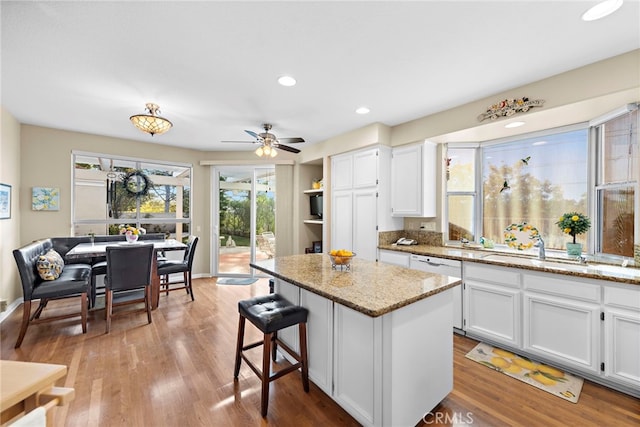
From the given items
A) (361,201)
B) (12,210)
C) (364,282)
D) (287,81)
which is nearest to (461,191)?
(361,201)

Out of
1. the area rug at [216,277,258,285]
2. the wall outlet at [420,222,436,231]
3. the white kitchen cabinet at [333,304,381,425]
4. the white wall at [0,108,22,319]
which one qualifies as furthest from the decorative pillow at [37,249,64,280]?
the wall outlet at [420,222,436,231]

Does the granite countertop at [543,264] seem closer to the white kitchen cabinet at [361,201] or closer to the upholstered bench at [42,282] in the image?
the white kitchen cabinet at [361,201]

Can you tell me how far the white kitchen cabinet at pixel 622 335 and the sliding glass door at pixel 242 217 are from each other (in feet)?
15.7

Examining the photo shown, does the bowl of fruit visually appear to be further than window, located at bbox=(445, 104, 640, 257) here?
No

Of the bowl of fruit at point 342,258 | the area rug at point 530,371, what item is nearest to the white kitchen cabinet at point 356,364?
the bowl of fruit at point 342,258

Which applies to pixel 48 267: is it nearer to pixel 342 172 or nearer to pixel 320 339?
pixel 320 339

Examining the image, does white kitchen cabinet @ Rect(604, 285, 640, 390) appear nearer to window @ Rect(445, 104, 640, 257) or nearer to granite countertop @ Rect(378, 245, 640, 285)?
granite countertop @ Rect(378, 245, 640, 285)

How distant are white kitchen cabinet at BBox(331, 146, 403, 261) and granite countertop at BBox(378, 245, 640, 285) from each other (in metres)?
0.52

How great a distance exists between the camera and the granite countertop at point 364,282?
152 cm

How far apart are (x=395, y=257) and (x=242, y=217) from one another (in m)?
3.38

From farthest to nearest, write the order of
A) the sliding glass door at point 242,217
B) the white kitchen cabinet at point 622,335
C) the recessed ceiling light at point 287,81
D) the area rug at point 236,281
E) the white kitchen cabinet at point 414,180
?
the sliding glass door at point 242,217 < the area rug at point 236,281 < the white kitchen cabinet at point 414,180 < the recessed ceiling light at point 287,81 < the white kitchen cabinet at point 622,335

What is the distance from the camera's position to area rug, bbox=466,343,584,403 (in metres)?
2.10

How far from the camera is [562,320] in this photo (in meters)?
2.30

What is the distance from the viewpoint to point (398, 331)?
1558 mm
